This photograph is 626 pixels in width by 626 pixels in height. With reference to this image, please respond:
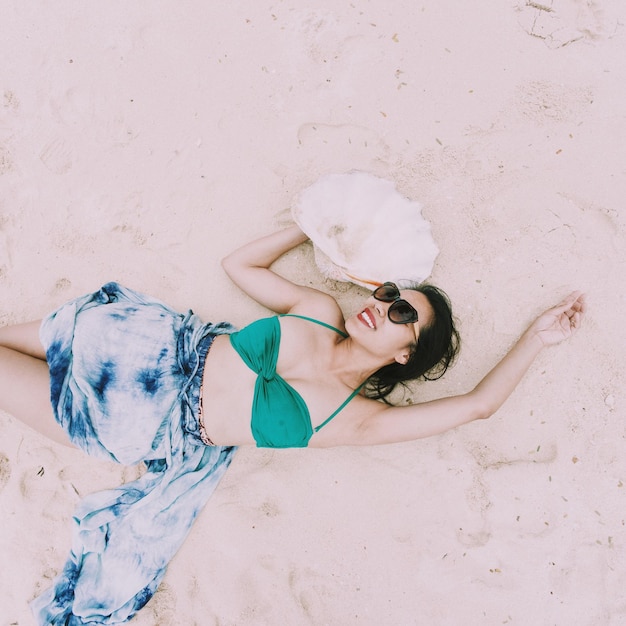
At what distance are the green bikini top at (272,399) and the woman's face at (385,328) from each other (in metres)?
0.35

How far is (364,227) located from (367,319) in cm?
57

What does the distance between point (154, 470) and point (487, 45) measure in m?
2.92

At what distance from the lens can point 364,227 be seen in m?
2.63

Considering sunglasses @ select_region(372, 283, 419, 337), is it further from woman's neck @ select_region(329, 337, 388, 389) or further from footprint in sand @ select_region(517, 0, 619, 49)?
footprint in sand @ select_region(517, 0, 619, 49)

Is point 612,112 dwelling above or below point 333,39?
below

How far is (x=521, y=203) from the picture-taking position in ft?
9.11

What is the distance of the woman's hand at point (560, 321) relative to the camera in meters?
2.67

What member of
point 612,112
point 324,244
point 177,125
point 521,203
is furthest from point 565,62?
point 177,125

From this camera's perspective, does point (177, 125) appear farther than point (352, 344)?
Yes

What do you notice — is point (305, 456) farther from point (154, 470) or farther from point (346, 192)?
point (346, 192)

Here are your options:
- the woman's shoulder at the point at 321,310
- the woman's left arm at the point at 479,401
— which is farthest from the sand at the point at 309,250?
the woman's shoulder at the point at 321,310

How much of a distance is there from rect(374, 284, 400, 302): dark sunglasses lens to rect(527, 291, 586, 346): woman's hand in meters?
0.88

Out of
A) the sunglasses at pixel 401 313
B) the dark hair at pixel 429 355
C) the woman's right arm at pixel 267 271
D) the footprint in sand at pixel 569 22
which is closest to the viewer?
the sunglasses at pixel 401 313

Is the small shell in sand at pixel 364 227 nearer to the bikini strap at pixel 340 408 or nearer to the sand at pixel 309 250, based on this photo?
the sand at pixel 309 250
